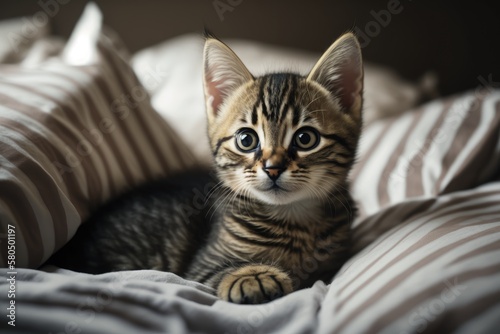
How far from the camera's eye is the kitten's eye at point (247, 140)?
923 millimetres

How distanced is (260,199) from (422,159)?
0.62 meters

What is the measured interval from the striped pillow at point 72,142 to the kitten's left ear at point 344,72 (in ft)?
1.85

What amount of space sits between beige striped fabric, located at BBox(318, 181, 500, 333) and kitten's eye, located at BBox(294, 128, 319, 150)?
0.85 ft

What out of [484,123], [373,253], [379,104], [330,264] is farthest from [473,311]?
[379,104]

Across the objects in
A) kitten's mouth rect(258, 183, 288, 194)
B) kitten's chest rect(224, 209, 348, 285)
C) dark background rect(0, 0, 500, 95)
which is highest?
dark background rect(0, 0, 500, 95)

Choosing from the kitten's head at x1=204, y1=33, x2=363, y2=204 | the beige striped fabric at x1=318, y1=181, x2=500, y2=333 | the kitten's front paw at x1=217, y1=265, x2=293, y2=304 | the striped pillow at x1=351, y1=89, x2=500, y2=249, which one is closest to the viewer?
the beige striped fabric at x1=318, y1=181, x2=500, y2=333

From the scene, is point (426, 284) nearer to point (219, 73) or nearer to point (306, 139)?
point (306, 139)

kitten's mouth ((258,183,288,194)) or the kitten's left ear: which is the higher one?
the kitten's left ear

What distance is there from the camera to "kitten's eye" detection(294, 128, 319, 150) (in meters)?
0.90

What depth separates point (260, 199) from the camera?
0.94 metres

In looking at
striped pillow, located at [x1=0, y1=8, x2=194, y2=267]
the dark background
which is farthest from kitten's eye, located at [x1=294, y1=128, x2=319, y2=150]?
the dark background

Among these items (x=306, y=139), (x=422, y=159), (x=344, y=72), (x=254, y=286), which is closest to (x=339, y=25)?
(x=422, y=159)

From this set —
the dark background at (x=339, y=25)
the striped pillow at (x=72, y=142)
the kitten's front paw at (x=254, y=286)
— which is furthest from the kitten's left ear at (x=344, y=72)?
the dark background at (x=339, y=25)

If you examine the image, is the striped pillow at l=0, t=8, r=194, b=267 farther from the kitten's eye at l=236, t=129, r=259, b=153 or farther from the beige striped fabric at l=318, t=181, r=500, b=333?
the beige striped fabric at l=318, t=181, r=500, b=333
